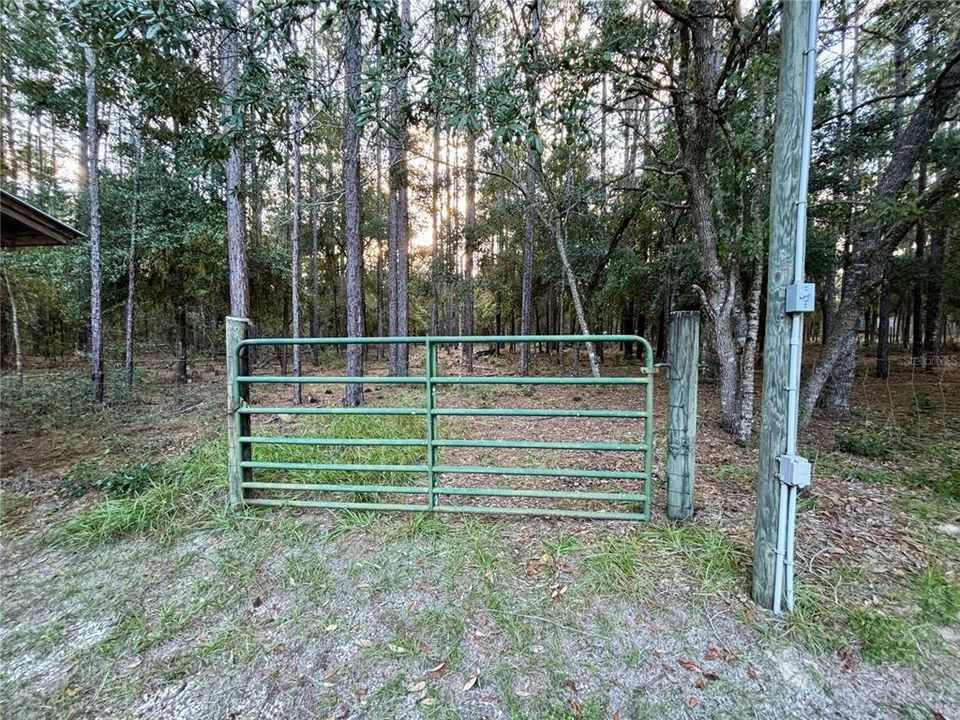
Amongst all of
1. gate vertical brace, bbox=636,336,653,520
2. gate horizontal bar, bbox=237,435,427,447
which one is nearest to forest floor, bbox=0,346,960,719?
gate vertical brace, bbox=636,336,653,520

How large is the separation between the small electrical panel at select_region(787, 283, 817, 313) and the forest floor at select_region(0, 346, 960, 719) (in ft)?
4.93

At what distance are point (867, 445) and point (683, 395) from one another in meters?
3.55

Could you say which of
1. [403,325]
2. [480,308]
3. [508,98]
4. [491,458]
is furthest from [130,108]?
[480,308]

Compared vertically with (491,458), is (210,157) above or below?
above

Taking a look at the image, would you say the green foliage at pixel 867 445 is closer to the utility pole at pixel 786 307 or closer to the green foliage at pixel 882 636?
the green foliage at pixel 882 636

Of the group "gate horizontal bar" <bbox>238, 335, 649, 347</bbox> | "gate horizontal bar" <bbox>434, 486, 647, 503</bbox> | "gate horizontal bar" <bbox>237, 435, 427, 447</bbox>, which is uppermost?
"gate horizontal bar" <bbox>238, 335, 649, 347</bbox>

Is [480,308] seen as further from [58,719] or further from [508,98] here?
[58,719]

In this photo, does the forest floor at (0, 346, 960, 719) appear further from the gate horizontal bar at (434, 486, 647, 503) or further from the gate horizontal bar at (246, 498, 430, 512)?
the gate horizontal bar at (434, 486, 647, 503)

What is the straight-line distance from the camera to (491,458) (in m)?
4.35

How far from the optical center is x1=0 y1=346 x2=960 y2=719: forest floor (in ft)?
5.37

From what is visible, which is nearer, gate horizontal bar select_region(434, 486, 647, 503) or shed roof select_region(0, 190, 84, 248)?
gate horizontal bar select_region(434, 486, 647, 503)

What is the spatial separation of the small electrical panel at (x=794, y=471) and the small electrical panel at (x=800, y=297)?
71cm

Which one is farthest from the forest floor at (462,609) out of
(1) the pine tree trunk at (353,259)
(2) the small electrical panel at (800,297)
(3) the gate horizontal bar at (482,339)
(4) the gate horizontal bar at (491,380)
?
(1) the pine tree trunk at (353,259)

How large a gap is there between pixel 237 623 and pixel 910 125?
7.39m
